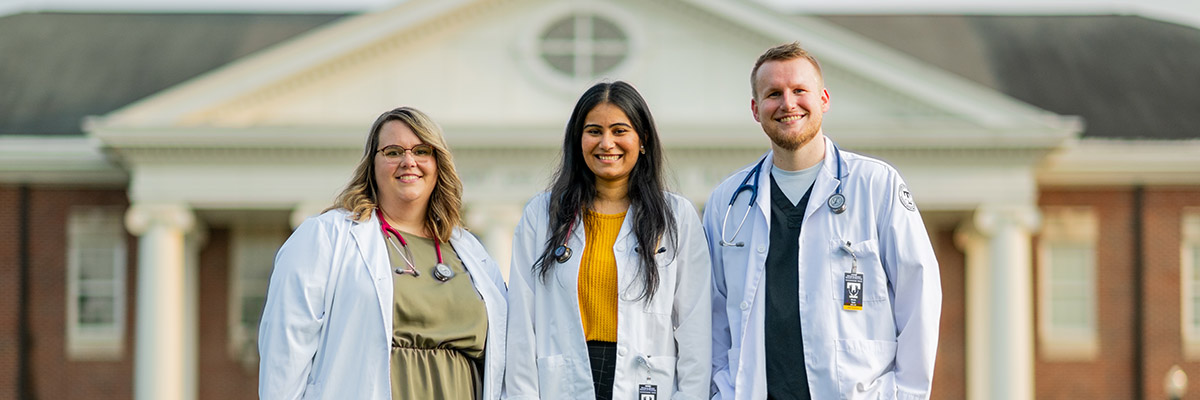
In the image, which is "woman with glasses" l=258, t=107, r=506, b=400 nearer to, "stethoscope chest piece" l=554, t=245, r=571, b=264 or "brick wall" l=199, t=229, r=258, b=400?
"stethoscope chest piece" l=554, t=245, r=571, b=264

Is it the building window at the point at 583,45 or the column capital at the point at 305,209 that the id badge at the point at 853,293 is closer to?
the column capital at the point at 305,209

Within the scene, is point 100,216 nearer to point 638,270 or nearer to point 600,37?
point 600,37

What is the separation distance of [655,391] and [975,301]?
1799 centimetres

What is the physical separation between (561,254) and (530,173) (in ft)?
50.9

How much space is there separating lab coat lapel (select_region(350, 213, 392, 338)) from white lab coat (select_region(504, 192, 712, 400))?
46cm

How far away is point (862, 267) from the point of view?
4738 mm

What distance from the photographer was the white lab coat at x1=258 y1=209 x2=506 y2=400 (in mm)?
4789

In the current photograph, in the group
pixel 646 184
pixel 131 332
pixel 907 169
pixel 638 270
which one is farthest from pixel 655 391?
pixel 131 332

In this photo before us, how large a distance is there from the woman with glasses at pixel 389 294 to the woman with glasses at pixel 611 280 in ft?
0.64

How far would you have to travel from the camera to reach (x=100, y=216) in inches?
889

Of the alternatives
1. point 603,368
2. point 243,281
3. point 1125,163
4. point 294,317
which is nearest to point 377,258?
point 294,317

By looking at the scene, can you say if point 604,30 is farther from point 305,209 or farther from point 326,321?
point 326,321

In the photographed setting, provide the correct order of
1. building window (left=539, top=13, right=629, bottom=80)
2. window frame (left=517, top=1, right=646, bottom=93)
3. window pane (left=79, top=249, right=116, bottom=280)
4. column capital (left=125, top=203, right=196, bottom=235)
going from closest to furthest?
1. column capital (left=125, top=203, right=196, bottom=235)
2. window frame (left=517, top=1, right=646, bottom=93)
3. building window (left=539, top=13, right=629, bottom=80)
4. window pane (left=79, top=249, right=116, bottom=280)

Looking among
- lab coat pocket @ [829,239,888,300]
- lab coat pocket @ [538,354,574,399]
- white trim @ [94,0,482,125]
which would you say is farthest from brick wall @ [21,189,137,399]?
lab coat pocket @ [829,239,888,300]
